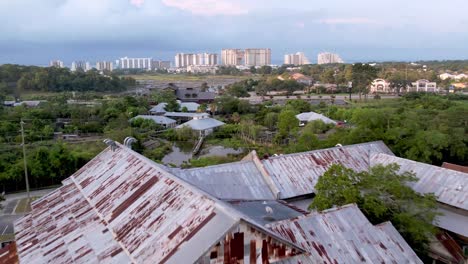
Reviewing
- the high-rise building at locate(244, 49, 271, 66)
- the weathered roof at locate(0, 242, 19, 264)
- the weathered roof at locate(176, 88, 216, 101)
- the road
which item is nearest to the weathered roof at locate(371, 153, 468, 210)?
the weathered roof at locate(0, 242, 19, 264)

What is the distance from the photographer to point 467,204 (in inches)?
556

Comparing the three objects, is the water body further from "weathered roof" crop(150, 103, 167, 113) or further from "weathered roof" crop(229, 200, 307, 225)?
"weathered roof" crop(229, 200, 307, 225)

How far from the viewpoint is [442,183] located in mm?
15406

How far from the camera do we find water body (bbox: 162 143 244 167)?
32.5m

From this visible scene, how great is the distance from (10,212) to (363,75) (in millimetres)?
55822

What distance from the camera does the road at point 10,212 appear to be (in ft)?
58.7

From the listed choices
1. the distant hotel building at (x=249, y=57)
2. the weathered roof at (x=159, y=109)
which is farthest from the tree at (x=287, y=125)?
the distant hotel building at (x=249, y=57)

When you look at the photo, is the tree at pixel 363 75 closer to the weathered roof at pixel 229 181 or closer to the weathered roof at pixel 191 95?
the weathered roof at pixel 191 95

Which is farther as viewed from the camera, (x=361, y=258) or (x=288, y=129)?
(x=288, y=129)

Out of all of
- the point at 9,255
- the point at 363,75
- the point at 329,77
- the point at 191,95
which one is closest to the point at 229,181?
the point at 9,255

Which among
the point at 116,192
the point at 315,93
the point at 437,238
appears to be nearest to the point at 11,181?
the point at 116,192

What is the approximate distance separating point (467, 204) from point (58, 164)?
21229 millimetres

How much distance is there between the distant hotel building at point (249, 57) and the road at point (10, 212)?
166m

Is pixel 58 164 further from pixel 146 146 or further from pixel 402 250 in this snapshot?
pixel 402 250
